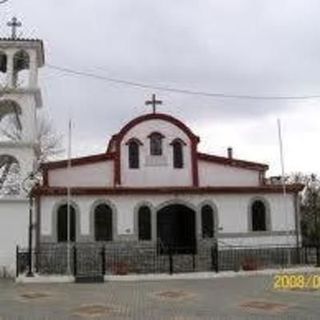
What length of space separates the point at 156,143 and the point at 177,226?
4.04 metres

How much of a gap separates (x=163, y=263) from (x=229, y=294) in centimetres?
796

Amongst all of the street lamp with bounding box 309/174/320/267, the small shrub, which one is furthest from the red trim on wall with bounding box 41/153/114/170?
the street lamp with bounding box 309/174/320/267

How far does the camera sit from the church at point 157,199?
30828 millimetres

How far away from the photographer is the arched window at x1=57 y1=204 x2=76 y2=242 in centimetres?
3091

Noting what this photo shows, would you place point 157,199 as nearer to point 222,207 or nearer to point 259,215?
point 222,207

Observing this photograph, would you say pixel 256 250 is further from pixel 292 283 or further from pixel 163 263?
pixel 292 283

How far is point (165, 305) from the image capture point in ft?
56.5

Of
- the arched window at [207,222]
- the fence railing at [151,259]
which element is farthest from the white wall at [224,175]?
the fence railing at [151,259]

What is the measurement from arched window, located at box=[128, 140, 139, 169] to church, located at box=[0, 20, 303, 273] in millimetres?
46

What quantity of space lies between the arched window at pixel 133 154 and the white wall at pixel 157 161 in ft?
0.61

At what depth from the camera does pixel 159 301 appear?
1797cm

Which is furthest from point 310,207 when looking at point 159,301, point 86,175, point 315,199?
point 159,301

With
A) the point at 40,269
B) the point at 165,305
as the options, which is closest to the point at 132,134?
the point at 40,269
